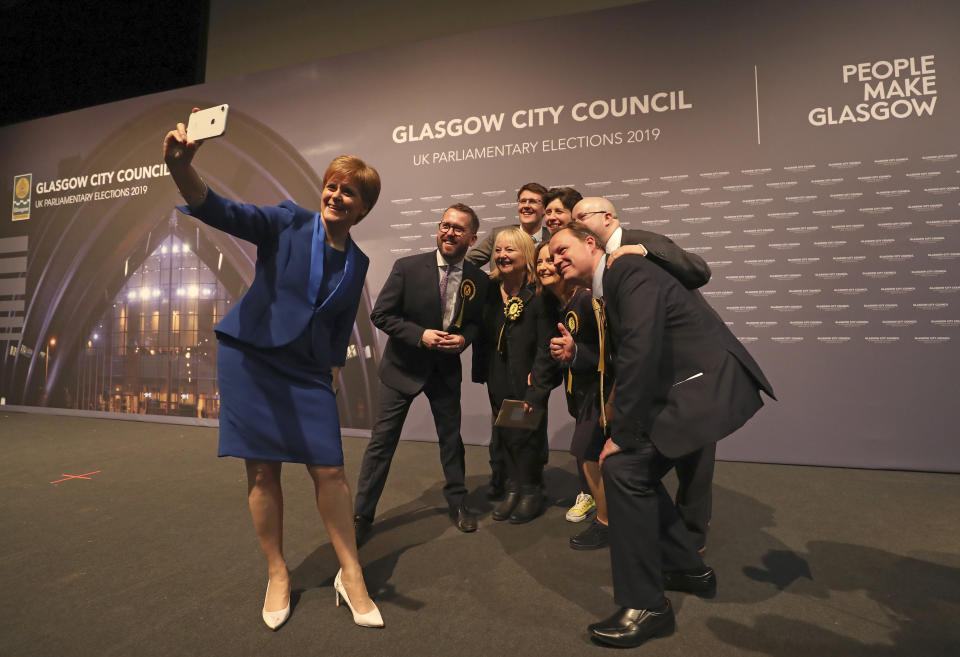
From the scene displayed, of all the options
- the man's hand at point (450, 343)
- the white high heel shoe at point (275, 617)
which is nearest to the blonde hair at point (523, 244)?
the man's hand at point (450, 343)

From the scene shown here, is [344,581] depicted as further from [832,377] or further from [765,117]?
[765,117]

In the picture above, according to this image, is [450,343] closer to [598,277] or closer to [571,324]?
[571,324]

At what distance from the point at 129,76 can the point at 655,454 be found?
742cm

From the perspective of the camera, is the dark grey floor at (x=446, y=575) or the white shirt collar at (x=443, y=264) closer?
the dark grey floor at (x=446, y=575)

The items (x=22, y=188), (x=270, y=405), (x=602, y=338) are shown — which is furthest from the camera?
(x=22, y=188)

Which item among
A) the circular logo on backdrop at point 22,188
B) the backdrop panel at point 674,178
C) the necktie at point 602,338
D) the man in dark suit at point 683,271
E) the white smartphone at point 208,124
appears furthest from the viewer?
the circular logo on backdrop at point 22,188

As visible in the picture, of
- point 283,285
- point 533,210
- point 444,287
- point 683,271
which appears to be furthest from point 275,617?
point 533,210

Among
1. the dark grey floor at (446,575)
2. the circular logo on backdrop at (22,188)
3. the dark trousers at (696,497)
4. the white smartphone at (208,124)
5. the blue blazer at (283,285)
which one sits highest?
the circular logo on backdrop at (22,188)

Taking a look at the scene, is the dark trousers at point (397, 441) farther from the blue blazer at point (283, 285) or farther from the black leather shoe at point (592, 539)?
the blue blazer at point (283, 285)

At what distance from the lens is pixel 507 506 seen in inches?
96.8

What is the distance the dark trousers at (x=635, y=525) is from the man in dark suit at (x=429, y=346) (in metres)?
0.96

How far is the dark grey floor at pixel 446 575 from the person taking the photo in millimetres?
1445

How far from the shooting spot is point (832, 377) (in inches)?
135

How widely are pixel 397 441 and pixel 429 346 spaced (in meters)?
0.44
